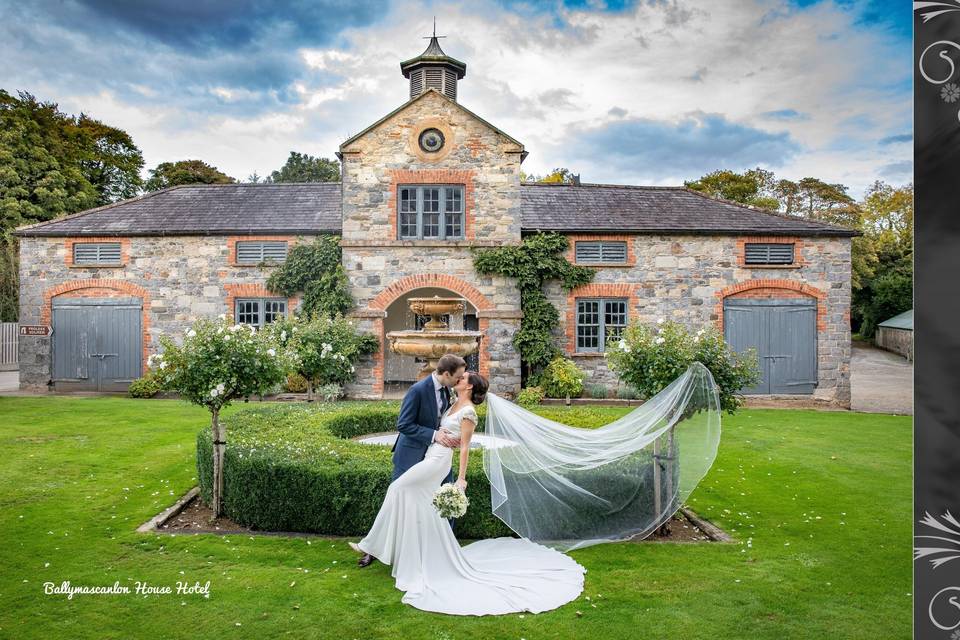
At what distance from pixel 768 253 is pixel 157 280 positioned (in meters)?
17.4

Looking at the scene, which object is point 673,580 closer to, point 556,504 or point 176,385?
point 556,504

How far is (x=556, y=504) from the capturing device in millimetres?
6070

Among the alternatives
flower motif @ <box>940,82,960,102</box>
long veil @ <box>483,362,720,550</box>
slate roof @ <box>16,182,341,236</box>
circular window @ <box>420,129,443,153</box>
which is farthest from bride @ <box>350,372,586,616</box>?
slate roof @ <box>16,182,341,236</box>

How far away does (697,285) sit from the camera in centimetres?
1661

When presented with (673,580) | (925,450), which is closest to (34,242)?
(673,580)

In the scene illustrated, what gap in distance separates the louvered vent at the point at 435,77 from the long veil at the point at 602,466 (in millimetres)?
15351

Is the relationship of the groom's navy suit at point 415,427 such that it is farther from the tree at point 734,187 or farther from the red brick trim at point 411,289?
the tree at point 734,187

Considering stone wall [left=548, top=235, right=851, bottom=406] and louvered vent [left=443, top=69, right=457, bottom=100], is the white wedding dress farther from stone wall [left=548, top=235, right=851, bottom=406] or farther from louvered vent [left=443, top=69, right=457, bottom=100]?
louvered vent [left=443, top=69, right=457, bottom=100]

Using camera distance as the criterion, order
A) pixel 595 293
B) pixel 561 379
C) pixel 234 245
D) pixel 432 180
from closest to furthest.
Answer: pixel 561 379 → pixel 432 180 → pixel 595 293 → pixel 234 245

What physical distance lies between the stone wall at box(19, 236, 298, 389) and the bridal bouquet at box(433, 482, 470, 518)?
12.7 m

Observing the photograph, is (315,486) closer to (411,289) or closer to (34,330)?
(411,289)

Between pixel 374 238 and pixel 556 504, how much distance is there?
1113cm

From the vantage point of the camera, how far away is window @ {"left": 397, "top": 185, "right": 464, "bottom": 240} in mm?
15836

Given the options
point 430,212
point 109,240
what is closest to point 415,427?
point 430,212
